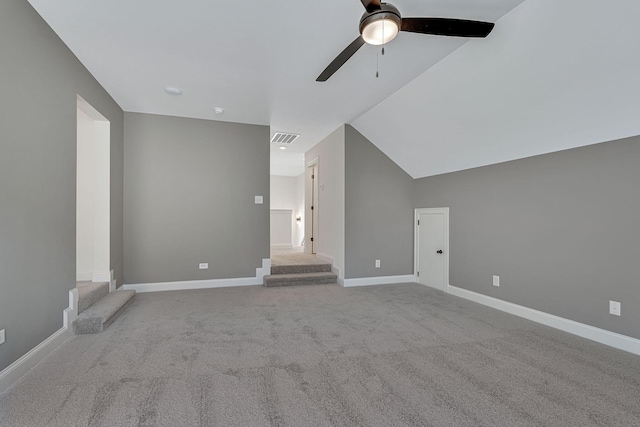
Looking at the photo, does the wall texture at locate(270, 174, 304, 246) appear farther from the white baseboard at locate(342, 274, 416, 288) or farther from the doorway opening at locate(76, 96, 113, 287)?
the doorway opening at locate(76, 96, 113, 287)

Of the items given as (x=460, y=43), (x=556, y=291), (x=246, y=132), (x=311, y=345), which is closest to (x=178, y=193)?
(x=246, y=132)

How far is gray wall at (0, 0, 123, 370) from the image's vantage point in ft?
6.89

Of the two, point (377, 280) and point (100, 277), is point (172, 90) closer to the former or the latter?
point (100, 277)

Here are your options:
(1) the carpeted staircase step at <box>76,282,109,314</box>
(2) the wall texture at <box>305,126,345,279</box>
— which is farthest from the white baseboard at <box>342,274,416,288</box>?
(1) the carpeted staircase step at <box>76,282,109,314</box>

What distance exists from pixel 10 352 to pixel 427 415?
2.80 meters

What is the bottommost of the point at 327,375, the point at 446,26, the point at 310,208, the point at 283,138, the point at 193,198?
the point at 327,375

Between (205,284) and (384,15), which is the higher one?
(384,15)

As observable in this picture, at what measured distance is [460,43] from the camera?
2781 millimetres

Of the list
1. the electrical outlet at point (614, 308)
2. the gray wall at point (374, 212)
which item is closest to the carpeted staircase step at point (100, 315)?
the gray wall at point (374, 212)

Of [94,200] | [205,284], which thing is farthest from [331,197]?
[94,200]

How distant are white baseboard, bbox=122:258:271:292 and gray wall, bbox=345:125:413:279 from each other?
1439 mm

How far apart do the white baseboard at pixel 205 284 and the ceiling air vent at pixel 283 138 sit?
235cm

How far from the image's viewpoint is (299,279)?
511 centimetres

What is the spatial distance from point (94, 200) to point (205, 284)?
6.45 feet
